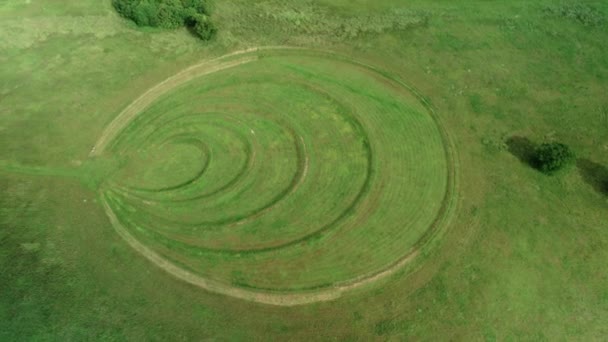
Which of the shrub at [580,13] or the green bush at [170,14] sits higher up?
the shrub at [580,13]

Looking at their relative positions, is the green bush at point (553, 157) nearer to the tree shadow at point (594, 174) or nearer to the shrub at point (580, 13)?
the tree shadow at point (594, 174)

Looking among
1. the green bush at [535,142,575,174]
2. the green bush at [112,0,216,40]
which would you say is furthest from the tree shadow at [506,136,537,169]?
the green bush at [112,0,216,40]

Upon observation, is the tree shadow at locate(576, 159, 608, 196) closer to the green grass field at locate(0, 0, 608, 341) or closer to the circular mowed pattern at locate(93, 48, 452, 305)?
the green grass field at locate(0, 0, 608, 341)

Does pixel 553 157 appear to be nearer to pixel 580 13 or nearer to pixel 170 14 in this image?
pixel 580 13

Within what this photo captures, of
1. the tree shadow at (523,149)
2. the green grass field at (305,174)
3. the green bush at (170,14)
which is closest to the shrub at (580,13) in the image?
the green grass field at (305,174)

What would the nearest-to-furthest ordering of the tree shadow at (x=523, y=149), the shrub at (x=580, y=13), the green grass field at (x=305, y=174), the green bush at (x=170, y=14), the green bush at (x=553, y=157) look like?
the green grass field at (x=305, y=174), the green bush at (x=553, y=157), the tree shadow at (x=523, y=149), the green bush at (x=170, y=14), the shrub at (x=580, y=13)

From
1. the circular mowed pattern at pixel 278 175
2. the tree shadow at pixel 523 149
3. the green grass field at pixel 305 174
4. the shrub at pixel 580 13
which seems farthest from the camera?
the shrub at pixel 580 13
